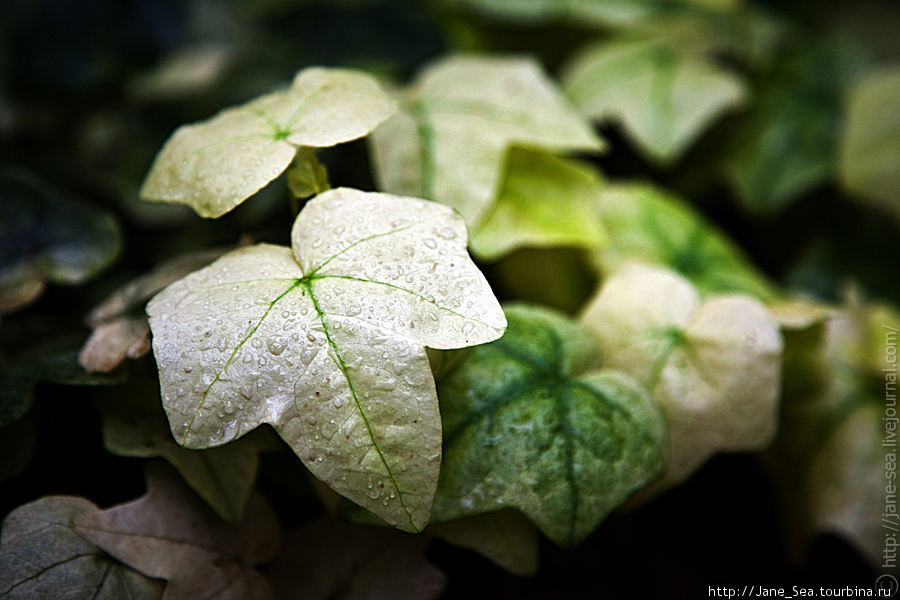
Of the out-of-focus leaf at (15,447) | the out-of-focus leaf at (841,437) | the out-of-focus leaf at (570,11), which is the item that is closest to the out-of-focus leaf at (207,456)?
the out-of-focus leaf at (15,447)

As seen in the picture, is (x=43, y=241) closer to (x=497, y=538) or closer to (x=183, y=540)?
(x=183, y=540)

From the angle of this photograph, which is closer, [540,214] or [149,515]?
[149,515]

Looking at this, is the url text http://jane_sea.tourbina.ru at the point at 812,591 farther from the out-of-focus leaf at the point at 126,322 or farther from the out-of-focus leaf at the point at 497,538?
A: the out-of-focus leaf at the point at 126,322

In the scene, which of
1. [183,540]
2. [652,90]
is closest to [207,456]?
[183,540]

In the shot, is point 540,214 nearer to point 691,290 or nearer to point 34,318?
→ point 691,290

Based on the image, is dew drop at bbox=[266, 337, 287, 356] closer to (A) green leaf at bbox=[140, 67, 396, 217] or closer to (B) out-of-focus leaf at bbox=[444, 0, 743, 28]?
(A) green leaf at bbox=[140, 67, 396, 217]

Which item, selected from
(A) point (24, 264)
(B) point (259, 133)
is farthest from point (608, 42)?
(A) point (24, 264)
